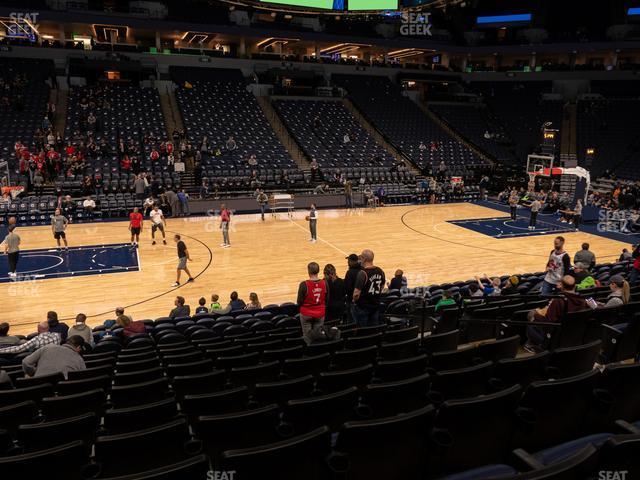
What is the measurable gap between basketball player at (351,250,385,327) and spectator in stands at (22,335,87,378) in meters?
3.92

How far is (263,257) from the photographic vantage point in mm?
17828

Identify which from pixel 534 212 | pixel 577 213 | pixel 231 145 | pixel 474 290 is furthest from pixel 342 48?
pixel 474 290

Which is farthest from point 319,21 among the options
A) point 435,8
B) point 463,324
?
point 463,324

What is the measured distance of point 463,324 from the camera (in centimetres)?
795

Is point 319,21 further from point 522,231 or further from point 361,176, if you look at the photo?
point 522,231

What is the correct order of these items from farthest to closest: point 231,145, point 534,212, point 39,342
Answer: point 231,145 → point 534,212 → point 39,342

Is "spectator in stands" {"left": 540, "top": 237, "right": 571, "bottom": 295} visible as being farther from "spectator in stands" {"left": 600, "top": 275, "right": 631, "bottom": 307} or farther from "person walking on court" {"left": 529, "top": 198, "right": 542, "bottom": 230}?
"person walking on court" {"left": 529, "top": 198, "right": 542, "bottom": 230}

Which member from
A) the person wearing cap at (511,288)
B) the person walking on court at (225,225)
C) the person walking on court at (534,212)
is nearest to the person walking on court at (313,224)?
the person walking on court at (225,225)

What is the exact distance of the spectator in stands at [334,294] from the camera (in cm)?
854

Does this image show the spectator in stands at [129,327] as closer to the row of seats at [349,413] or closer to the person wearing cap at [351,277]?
the row of seats at [349,413]

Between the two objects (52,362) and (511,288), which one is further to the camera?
(511,288)

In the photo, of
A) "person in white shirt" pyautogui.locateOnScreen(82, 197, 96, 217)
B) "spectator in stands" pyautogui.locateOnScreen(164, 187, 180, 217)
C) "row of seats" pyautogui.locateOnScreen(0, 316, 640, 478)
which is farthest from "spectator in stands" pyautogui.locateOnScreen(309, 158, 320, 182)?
"row of seats" pyautogui.locateOnScreen(0, 316, 640, 478)

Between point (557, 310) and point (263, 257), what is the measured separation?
12.5m

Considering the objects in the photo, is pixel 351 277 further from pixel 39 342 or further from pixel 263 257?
pixel 263 257
